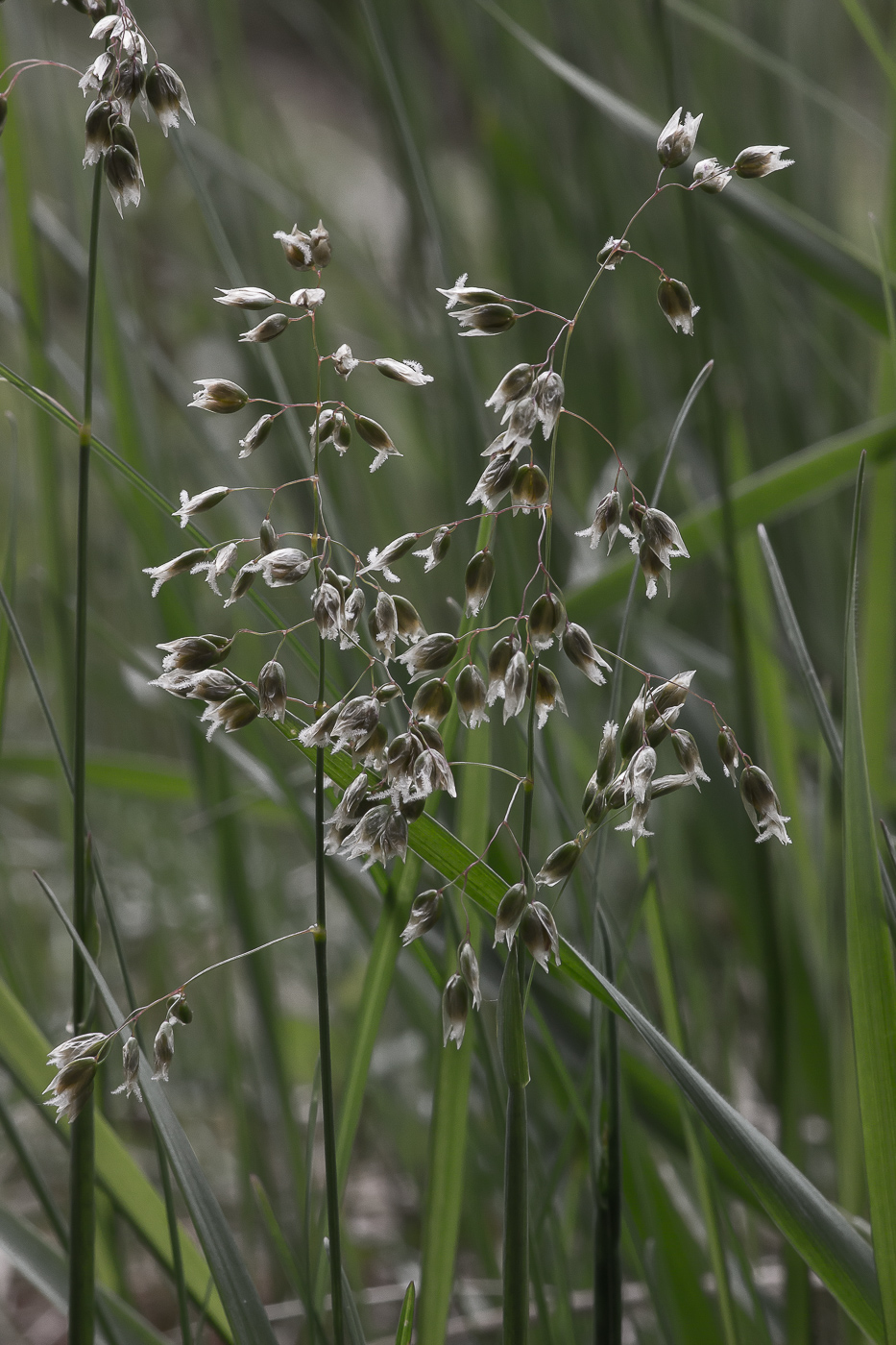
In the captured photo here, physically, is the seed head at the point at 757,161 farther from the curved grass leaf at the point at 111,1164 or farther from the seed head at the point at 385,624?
the curved grass leaf at the point at 111,1164

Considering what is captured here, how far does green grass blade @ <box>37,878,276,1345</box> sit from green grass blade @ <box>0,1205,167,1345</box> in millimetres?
114

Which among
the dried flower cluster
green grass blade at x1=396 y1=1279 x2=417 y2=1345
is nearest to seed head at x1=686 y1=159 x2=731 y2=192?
the dried flower cluster

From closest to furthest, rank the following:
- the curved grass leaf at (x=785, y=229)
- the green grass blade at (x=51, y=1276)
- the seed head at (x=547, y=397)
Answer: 1. the seed head at (x=547, y=397)
2. the green grass blade at (x=51, y=1276)
3. the curved grass leaf at (x=785, y=229)

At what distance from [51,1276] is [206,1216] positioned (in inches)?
5.6

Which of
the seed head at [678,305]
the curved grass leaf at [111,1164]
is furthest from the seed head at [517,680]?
the curved grass leaf at [111,1164]

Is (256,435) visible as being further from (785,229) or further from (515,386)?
(785,229)

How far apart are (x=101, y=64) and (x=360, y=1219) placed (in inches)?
36.6

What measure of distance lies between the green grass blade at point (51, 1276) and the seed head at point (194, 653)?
0.25m

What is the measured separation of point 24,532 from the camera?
167 centimetres

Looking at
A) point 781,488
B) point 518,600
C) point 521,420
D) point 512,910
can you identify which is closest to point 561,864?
point 512,910

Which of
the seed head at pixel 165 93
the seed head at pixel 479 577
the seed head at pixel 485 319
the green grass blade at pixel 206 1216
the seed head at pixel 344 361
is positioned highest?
the seed head at pixel 165 93

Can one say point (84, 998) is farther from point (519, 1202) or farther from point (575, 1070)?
point (575, 1070)

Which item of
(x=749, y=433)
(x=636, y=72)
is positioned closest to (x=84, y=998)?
(x=749, y=433)

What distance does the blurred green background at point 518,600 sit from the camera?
519 millimetres
